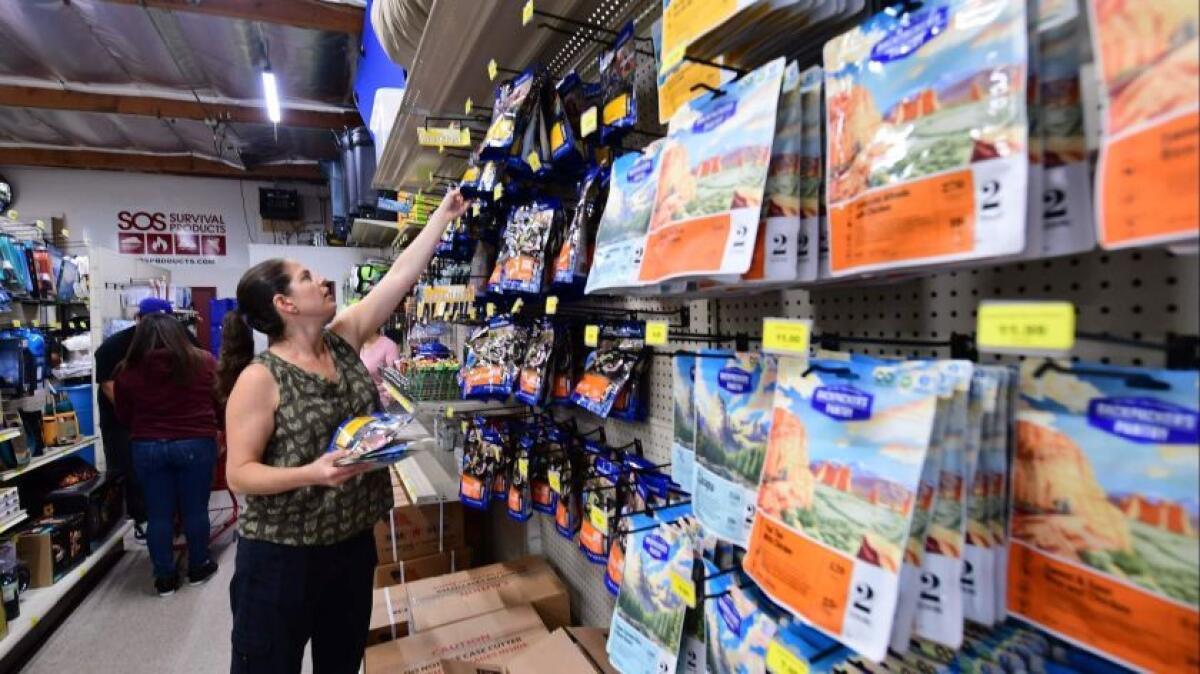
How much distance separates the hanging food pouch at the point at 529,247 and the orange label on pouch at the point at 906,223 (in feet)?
3.24

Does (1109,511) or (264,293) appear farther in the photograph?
(264,293)

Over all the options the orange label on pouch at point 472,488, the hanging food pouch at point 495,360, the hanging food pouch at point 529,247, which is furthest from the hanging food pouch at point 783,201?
the orange label on pouch at point 472,488

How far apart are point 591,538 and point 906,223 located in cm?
111

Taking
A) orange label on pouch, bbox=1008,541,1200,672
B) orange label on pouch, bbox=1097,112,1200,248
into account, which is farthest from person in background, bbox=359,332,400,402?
orange label on pouch, bbox=1097,112,1200,248

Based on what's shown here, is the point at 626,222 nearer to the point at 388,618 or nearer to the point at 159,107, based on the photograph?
the point at 388,618

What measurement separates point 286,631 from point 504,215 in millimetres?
1388

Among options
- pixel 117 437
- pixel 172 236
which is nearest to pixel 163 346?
pixel 117 437

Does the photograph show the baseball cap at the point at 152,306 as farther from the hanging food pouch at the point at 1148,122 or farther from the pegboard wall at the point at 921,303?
the hanging food pouch at the point at 1148,122

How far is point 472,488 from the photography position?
1929mm

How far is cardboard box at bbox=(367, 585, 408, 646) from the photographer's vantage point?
75.6 inches

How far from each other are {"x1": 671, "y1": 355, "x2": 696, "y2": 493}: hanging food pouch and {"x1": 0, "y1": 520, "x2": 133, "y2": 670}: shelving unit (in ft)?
11.2

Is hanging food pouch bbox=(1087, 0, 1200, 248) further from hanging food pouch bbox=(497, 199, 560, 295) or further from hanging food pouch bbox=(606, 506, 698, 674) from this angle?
hanging food pouch bbox=(497, 199, 560, 295)

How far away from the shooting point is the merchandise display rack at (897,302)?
0.59 metres

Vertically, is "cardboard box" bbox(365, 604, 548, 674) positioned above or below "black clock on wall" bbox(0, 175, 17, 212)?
below
